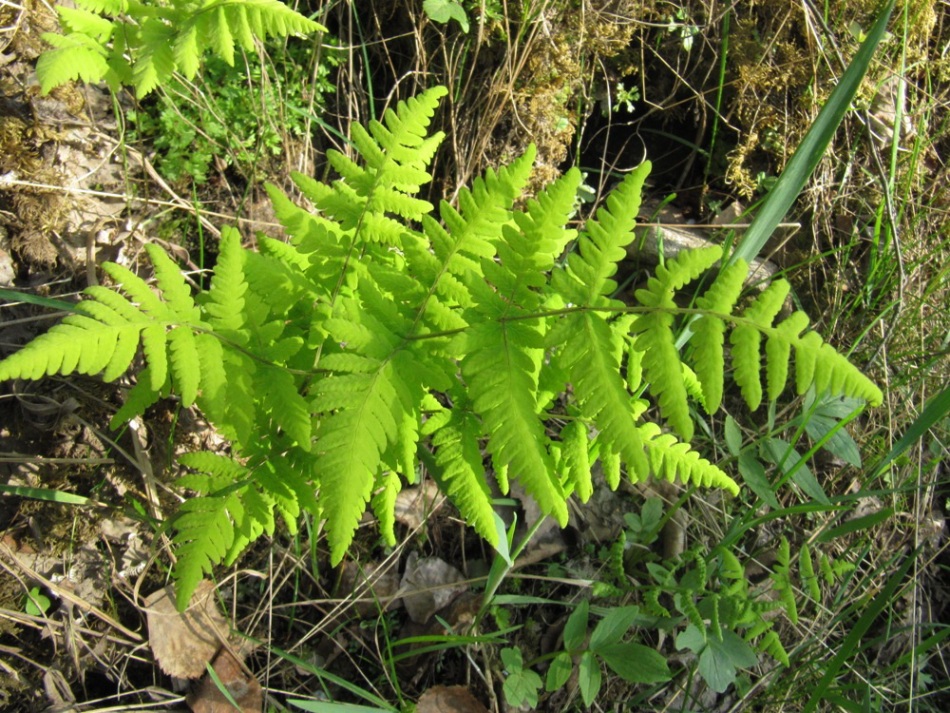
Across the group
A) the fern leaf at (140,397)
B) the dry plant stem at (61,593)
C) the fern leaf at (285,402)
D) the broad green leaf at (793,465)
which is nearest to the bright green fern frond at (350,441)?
the fern leaf at (285,402)

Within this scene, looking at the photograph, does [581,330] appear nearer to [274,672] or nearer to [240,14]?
[240,14]

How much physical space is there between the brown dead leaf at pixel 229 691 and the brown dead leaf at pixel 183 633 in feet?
0.15

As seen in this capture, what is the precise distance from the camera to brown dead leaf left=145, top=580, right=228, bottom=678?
2377 mm

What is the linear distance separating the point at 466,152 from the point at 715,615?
2087 mm

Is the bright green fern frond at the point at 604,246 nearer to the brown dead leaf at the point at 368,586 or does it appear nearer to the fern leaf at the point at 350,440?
the fern leaf at the point at 350,440

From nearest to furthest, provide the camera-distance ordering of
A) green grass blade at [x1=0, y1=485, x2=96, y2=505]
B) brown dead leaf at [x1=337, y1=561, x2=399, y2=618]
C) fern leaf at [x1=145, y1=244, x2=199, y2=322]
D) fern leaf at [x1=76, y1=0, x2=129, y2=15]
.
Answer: fern leaf at [x1=145, y1=244, x2=199, y2=322], fern leaf at [x1=76, y1=0, x2=129, y2=15], green grass blade at [x1=0, y1=485, x2=96, y2=505], brown dead leaf at [x1=337, y1=561, x2=399, y2=618]

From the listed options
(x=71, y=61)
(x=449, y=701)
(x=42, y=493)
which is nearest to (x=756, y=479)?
(x=449, y=701)

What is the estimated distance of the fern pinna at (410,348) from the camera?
151cm

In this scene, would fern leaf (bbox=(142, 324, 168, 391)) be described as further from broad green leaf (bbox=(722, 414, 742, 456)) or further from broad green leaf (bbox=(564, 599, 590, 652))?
broad green leaf (bbox=(722, 414, 742, 456))

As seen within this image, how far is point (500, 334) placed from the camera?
168 centimetres

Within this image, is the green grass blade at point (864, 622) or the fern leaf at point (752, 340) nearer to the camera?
the fern leaf at point (752, 340)

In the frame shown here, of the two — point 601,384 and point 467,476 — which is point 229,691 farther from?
point 601,384

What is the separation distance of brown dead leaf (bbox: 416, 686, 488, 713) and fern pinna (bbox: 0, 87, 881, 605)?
2.72 feet

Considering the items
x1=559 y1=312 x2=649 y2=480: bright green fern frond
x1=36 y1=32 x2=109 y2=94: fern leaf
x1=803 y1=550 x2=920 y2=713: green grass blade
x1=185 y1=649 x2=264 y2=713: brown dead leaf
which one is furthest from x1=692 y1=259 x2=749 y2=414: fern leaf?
x1=185 y1=649 x2=264 y2=713: brown dead leaf
